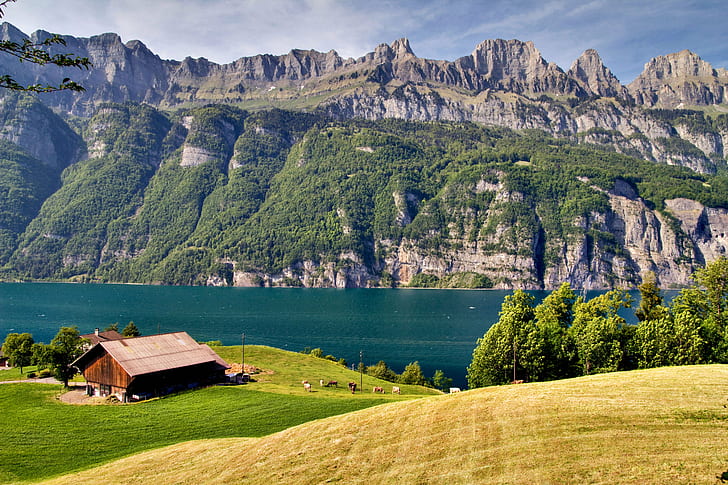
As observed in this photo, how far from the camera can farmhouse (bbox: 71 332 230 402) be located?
2109 inches

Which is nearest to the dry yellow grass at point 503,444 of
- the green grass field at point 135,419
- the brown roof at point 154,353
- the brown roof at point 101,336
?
the green grass field at point 135,419

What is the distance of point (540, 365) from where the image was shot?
57844 millimetres

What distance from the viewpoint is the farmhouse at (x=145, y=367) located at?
53.6m

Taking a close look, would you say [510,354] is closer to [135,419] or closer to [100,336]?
[135,419]

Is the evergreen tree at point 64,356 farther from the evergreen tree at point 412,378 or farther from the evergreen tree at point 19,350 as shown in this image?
the evergreen tree at point 412,378

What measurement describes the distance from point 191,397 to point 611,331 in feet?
147

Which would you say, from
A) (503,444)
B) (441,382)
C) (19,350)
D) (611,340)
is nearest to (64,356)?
(19,350)

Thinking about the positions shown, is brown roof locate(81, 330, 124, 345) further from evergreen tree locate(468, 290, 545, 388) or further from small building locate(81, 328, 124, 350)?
evergreen tree locate(468, 290, 545, 388)

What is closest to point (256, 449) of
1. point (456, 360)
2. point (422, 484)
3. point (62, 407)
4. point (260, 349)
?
point (422, 484)

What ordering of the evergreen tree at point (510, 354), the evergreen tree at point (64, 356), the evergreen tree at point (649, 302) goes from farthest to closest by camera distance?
the evergreen tree at point (649, 302) → the evergreen tree at point (64, 356) → the evergreen tree at point (510, 354)

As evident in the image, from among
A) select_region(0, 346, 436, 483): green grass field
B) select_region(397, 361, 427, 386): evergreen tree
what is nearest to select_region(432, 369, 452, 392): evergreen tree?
select_region(397, 361, 427, 386): evergreen tree

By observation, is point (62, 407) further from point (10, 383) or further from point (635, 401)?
point (635, 401)

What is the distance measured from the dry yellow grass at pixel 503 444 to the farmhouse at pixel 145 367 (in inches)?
883

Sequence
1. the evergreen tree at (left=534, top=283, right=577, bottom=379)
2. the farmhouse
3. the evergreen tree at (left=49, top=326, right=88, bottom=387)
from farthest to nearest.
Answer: the evergreen tree at (left=49, top=326, right=88, bottom=387), the evergreen tree at (left=534, top=283, right=577, bottom=379), the farmhouse
